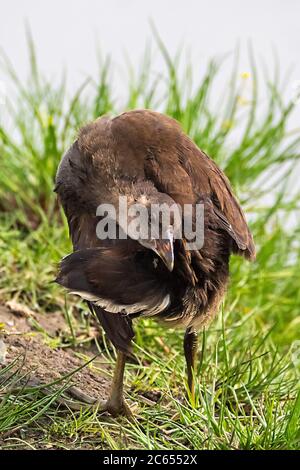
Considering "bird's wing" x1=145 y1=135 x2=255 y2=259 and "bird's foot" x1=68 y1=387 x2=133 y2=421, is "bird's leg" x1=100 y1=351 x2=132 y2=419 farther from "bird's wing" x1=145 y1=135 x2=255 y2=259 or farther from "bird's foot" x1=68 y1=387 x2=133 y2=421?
"bird's wing" x1=145 y1=135 x2=255 y2=259

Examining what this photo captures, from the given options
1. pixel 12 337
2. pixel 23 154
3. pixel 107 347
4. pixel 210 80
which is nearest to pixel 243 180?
pixel 210 80

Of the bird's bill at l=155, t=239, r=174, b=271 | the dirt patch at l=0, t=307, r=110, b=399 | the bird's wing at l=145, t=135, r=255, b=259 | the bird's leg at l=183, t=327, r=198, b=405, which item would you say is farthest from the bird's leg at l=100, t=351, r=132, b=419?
the bird's bill at l=155, t=239, r=174, b=271

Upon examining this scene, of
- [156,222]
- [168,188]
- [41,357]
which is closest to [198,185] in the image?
[168,188]

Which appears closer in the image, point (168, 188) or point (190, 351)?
point (168, 188)

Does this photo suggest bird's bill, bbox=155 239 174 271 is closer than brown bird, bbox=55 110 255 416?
Yes

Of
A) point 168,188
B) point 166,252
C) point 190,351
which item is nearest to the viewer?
point 166,252

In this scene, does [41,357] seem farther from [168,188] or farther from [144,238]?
[144,238]

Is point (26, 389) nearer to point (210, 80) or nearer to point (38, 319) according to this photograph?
point (38, 319)

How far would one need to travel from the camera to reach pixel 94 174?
3570mm

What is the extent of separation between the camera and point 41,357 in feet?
13.4

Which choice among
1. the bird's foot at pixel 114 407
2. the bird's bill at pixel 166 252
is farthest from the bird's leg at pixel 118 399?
the bird's bill at pixel 166 252

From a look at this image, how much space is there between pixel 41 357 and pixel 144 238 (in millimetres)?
1245

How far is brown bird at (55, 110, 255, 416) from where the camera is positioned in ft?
10.5

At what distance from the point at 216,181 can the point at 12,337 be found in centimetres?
120
